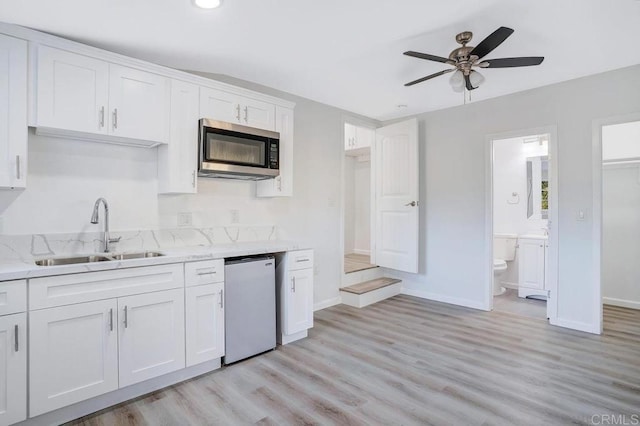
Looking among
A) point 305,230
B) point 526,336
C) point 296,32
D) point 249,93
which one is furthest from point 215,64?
point 526,336

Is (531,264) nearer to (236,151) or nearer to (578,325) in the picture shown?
(578,325)

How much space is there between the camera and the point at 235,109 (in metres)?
2.99

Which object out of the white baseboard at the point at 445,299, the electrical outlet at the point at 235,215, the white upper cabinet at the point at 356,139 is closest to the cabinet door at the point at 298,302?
the electrical outlet at the point at 235,215

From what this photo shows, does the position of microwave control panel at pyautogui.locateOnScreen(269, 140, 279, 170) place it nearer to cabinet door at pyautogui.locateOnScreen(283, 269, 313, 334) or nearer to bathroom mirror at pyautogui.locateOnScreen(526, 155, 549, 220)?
cabinet door at pyautogui.locateOnScreen(283, 269, 313, 334)

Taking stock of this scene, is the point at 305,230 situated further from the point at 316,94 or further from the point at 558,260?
the point at 558,260

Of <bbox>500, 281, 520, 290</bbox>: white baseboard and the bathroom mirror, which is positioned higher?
the bathroom mirror

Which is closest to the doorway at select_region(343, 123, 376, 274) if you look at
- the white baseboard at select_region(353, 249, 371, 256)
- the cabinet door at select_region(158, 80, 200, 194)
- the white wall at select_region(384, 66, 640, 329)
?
the white baseboard at select_region(353, 249, 371, 256)

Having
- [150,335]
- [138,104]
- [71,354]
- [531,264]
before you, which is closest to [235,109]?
[138,104]

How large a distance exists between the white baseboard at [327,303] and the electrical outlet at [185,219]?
5.94 feet

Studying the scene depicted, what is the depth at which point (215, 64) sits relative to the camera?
2965mm

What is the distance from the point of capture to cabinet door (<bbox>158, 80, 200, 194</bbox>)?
2643 mm

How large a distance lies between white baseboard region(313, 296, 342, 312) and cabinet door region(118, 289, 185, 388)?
6.20ft

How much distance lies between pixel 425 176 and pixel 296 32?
2809 millimetres

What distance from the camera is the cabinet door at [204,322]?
2445mm
